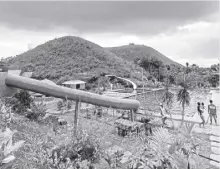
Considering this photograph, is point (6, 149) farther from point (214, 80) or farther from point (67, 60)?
point (67, 60)

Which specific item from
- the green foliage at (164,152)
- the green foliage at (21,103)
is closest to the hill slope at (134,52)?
the green foliage at (21,103)

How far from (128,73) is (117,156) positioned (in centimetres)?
4159

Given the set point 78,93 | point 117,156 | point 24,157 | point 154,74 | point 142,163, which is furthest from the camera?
point 154,74

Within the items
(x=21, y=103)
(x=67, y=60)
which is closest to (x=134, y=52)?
(x=67, y=60)

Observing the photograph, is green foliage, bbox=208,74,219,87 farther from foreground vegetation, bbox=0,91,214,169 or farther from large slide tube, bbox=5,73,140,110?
large slide tube, bbox=5,73,140,110

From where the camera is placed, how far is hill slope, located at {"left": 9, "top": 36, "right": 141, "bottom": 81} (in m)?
42.9

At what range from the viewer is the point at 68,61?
48000mm

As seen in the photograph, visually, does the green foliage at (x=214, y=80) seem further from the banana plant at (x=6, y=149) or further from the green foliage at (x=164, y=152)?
the banana plant at (x=6, y=149)

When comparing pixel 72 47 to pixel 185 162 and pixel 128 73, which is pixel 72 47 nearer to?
pixel 128 73

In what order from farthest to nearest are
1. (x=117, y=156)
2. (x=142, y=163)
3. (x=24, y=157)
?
1. (x=117, y=156)
2. (x=142, y=163)
3. (x=24, y=157)

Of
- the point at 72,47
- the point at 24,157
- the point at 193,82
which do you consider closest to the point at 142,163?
the point at 24,157

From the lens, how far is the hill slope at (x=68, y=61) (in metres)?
42.9

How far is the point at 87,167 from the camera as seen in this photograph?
2307 millimetres

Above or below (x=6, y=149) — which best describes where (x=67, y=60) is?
above
